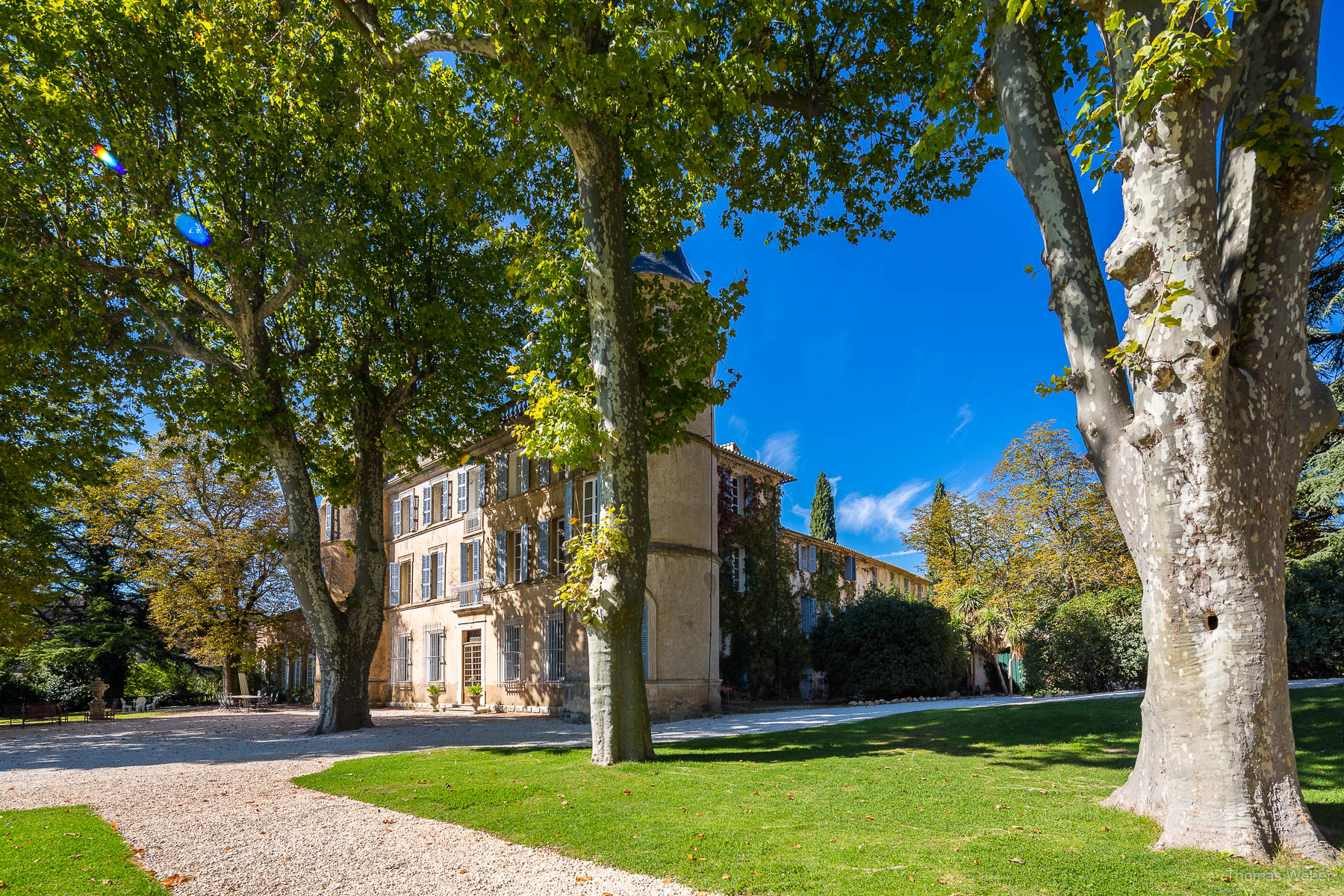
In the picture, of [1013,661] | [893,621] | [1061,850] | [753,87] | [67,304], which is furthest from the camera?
[1013,661]

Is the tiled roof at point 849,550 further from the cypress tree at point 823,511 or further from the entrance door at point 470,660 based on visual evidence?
the entrance door at point 470,660

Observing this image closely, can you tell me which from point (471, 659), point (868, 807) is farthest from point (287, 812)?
point (471, 659)

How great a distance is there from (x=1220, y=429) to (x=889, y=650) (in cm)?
1832

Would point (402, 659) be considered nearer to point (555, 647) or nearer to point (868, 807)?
point (555, 647)

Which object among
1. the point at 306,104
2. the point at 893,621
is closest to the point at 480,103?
the point at 306,104

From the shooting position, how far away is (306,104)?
13305mm

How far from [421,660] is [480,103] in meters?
19.7

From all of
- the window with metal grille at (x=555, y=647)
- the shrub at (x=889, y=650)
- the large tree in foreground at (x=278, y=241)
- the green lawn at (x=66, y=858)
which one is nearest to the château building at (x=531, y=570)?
the window with metal grille at (x=555, y=647)

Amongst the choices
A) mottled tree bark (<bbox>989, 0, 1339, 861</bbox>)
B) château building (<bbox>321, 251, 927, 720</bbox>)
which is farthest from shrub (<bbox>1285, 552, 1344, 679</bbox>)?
mottled tree bark (<bbox>989, 0, 1339, 861</bbox>)

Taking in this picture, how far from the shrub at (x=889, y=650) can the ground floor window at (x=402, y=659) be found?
14.5 metres

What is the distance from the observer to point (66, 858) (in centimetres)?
552

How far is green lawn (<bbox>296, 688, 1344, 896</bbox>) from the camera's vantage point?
14.4 feet

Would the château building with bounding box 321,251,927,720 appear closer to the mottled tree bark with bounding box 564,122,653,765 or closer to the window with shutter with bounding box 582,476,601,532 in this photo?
the window with shutter with bounding box 582,476,601,532

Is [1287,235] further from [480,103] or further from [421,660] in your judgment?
[421,660]
